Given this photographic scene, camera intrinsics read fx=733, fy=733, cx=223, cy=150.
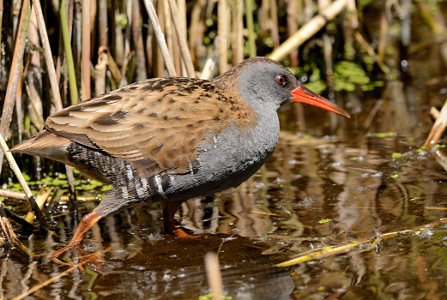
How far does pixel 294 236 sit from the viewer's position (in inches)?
156

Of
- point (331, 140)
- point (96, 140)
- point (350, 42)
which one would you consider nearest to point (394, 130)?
point (331, 140)

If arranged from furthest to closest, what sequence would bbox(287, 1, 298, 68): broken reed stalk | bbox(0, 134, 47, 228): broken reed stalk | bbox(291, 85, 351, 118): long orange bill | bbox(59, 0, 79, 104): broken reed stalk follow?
bbox(287, 1, 298, 68): broken reed stalk < bbox(291, 85, 351, 118): long orange bill < bbox(59, 0, 79, 104): broken reed stalk < bbox(0, 134, 47, 228): broken reed stalk

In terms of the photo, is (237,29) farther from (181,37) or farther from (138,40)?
(181,37)

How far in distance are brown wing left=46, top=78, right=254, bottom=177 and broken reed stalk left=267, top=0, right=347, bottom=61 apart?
9.12 ft

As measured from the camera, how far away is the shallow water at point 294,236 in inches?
131

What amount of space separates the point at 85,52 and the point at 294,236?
1.88 metres

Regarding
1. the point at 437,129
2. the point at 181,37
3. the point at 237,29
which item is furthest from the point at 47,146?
the point at 437,129

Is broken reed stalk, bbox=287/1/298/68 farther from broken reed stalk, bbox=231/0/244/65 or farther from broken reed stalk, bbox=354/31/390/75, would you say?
broken reed stalk, bbox=231/0/244/65

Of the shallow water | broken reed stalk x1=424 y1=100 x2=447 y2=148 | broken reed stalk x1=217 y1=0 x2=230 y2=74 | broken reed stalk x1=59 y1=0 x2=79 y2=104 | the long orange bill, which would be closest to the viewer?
the shallow water

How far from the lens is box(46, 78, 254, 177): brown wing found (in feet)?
12.8

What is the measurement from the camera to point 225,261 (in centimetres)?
373

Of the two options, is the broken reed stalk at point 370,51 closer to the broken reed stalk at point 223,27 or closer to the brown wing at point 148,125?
the broken reed stalk at point 223,27

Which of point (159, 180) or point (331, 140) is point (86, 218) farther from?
point (331, 140)

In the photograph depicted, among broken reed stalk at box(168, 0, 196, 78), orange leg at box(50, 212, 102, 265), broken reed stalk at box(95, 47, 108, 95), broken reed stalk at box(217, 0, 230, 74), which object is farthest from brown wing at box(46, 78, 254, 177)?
broken reed stalk at box(217, 0, 230, 74)
